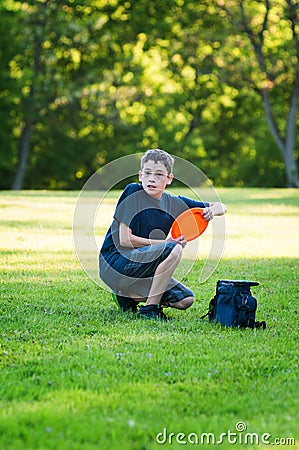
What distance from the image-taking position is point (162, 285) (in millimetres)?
6004

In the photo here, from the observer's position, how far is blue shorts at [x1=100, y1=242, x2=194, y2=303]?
592 cm

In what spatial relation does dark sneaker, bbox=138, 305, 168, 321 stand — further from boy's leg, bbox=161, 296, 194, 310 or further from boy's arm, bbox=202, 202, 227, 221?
boy's arm, bbox=202, 202, 227, 221

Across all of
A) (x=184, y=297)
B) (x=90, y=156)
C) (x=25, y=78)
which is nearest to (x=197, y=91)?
(x=90, y=156)

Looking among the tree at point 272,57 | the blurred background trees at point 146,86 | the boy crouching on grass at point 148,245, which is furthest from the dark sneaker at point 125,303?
the blurred background trees at point 146,86

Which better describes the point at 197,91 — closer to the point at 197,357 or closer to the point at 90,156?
the point at 90,156

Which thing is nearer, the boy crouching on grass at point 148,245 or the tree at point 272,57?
the boy crouching on grass at point 148,245

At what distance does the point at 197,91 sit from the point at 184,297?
36841 mm

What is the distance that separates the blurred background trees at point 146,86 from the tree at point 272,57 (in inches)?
2.3

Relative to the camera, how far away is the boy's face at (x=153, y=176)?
6.01 m

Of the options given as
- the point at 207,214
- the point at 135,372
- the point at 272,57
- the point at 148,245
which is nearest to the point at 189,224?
the point at 207,214

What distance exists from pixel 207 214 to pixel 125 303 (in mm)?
966

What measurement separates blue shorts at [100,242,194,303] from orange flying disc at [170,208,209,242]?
25 cm

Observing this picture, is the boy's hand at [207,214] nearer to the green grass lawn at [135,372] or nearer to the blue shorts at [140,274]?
the blue shorts at [140,274]

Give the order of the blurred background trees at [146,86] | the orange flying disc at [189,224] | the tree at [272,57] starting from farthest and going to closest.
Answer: the blurred background trees at [146,86] < the tree at [272,57] < the orange flying disc at [189,224]
